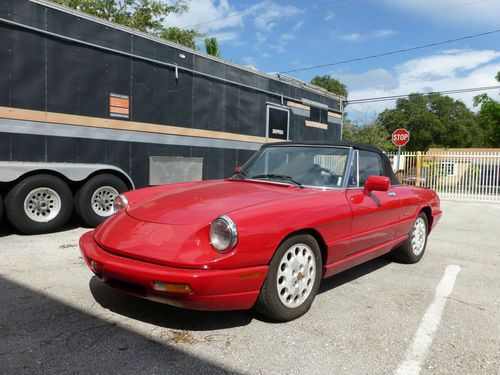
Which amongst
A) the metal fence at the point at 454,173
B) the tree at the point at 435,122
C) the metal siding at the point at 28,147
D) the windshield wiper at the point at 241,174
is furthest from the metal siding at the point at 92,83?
the tree at the point at 435,122

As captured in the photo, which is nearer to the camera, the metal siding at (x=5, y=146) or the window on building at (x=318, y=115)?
the metal siding at (x=5, y=146)

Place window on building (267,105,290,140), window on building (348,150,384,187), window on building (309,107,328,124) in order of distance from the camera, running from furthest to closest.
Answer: window on building (309,107,328,124), window on building (267,105,290,140), window on building (348,150,384,187)

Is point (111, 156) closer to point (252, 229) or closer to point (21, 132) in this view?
point (21, 132)

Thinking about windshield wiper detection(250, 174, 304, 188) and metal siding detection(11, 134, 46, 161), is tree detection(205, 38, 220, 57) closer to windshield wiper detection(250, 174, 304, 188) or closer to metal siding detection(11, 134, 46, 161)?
metal siding detection(11, 134, 46, 161)

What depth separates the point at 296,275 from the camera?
128 inches

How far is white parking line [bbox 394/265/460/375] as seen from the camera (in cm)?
266

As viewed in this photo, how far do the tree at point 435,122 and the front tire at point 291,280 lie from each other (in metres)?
52.2

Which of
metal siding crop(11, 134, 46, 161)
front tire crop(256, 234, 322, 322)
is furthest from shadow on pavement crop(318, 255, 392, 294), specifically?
metal siding crop(11, 134, 46, 161)

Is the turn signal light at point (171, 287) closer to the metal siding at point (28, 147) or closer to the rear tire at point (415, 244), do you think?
the rear tire at point (415, 244)

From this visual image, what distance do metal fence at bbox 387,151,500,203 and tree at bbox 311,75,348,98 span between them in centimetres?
3234

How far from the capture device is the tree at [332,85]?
4869 cm

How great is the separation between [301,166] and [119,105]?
3.87 meters

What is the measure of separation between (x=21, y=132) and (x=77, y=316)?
357cm

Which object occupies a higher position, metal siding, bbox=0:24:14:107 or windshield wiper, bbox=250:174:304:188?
metal siding, bbox=0:24:14:107
